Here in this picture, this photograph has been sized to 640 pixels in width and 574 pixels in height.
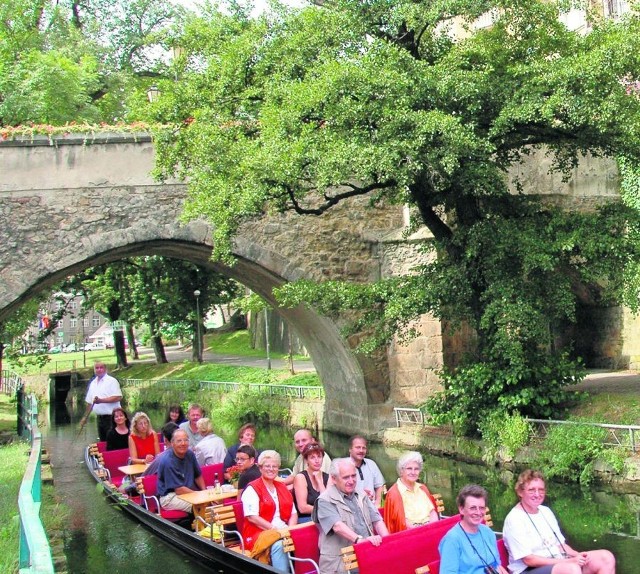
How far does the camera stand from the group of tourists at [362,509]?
4.51 metres

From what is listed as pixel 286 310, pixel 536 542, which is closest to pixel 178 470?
pixel 536 542

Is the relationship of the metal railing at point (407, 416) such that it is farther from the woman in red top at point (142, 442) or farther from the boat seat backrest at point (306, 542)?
the boat seat backrest at point (306, 542)

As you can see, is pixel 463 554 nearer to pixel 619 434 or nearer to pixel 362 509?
pixel 362 509

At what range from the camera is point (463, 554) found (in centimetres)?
443

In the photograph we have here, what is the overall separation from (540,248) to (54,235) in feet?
21.7

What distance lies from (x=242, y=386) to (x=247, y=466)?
1214 cm

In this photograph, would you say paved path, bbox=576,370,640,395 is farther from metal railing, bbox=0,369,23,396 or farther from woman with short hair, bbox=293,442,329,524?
metal railing, bbox=0,369,23,396

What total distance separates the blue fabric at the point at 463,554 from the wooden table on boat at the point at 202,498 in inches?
120

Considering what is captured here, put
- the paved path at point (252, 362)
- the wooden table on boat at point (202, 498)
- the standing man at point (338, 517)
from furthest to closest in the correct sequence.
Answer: the paved path at point (252, 362) < the wooden table on boat at point (202, 498) < the standing man at point (338, 517)

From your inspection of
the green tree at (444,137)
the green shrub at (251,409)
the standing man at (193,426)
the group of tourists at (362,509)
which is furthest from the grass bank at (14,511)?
the green shrub at (251,409)

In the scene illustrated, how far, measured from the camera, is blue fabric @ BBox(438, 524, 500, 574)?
442 centimetres

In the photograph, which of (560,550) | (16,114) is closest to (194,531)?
(560,550)

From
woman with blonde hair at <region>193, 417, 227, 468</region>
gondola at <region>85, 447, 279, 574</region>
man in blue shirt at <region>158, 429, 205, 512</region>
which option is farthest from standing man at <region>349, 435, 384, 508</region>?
woman with blonde hair at <region>193, 417, 227, 468</region>

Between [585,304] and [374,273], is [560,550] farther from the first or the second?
[585,304]
